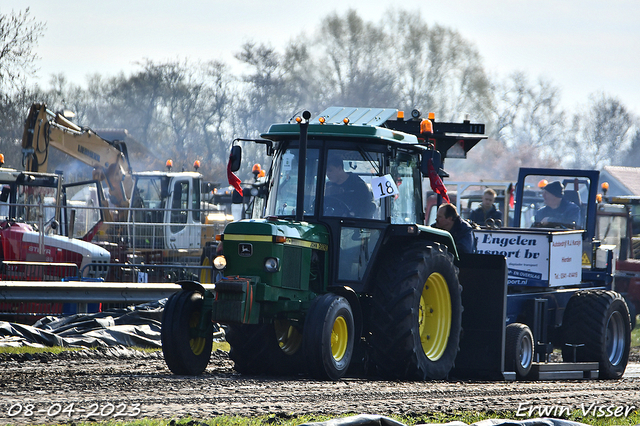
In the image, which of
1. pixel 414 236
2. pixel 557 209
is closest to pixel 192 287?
pixel 414 236

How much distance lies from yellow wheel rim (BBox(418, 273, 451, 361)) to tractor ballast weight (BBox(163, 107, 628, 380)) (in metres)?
0.01

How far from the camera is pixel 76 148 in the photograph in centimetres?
2108

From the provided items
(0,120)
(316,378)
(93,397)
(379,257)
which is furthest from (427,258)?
(0,120)

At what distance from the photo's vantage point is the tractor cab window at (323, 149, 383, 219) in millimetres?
8125

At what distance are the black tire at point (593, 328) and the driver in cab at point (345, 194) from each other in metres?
3.81

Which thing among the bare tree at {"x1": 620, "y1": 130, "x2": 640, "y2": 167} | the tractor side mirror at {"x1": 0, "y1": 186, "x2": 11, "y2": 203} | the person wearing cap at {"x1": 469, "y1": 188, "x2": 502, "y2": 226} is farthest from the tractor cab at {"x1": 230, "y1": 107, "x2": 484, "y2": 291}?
the bare tree at {"x1": 620, "y1": 130, "x2": 640, "y2": 167}

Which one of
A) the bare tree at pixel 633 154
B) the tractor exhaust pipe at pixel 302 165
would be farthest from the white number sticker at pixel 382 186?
the bare tree at pixel 633 154

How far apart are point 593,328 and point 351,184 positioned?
165 inches

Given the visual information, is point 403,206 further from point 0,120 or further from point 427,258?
point 0,120

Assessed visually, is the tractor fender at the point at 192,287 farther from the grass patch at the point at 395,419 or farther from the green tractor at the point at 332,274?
the grass patch at the point at 395,419

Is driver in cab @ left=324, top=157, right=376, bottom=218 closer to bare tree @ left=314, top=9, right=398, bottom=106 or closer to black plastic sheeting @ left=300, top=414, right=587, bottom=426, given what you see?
black plastic sheeting @ left=300, top=414, right=587, bottom=426

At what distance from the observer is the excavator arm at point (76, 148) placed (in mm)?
19375

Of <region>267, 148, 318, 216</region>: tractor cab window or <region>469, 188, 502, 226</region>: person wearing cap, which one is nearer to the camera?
<region>267, 148, 318, 216</region>: tractor cab window

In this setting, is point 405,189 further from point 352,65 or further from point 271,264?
point 352,65
